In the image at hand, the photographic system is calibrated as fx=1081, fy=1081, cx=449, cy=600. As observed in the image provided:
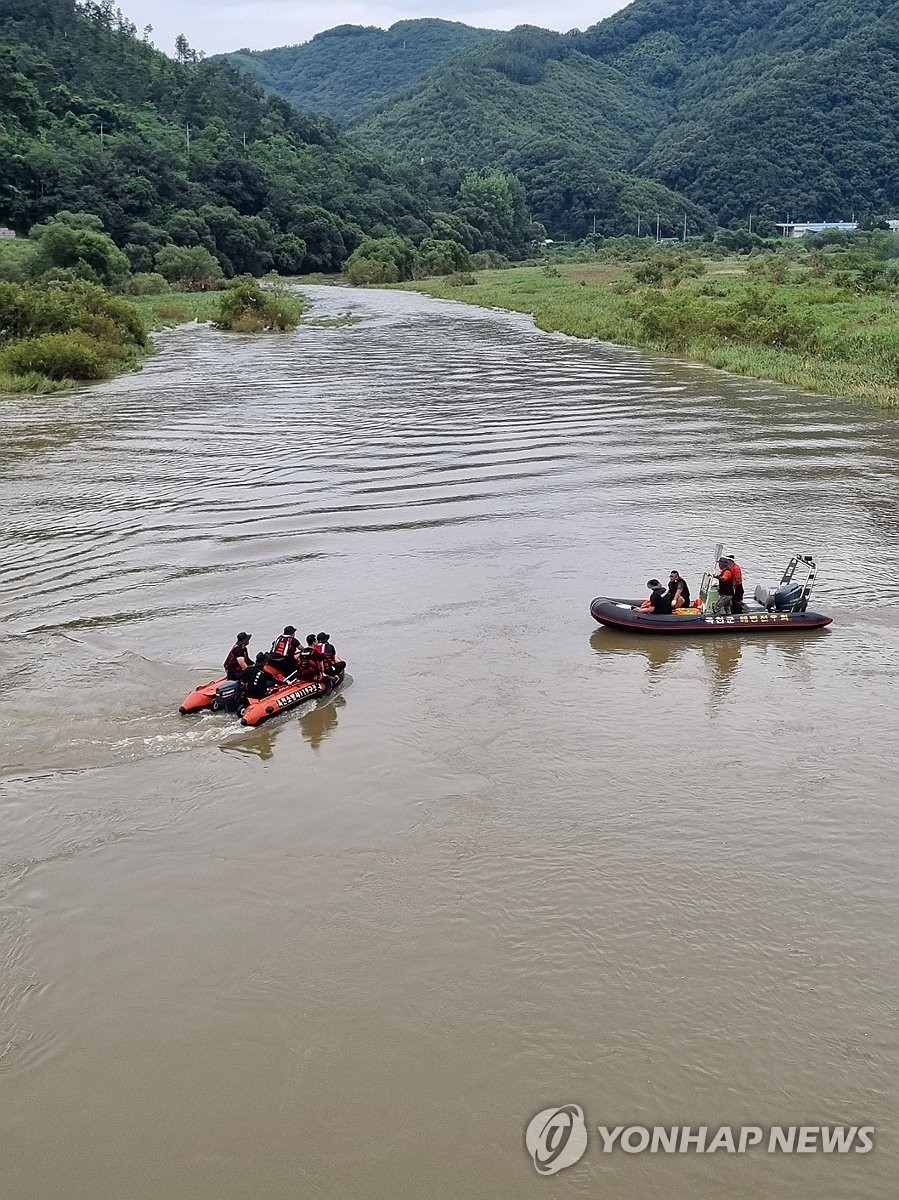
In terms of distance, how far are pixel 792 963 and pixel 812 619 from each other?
8.69 metres

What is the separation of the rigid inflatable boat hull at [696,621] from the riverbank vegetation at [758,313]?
21788mm

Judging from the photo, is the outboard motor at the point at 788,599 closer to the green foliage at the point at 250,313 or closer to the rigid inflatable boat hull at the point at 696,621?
the rigid inflatable boat hull at the point at 696,621

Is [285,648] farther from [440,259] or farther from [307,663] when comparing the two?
[440,259]

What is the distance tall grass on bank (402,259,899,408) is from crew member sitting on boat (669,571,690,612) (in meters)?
22.5

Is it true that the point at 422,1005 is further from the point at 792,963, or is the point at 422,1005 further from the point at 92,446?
the point at 92,446

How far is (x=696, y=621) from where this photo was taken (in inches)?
656

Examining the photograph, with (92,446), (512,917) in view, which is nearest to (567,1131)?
(512,917)

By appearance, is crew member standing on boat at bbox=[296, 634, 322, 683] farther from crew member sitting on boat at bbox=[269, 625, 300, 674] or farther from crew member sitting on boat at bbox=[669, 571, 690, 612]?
crew member sitting on boat at bbox=[669, 571, 690, 612]

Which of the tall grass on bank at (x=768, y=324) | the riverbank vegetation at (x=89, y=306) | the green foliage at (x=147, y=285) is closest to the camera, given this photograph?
the tall grass on bank at (x=768, y=324)

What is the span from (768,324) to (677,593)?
33849 mm

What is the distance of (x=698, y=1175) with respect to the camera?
7242mm

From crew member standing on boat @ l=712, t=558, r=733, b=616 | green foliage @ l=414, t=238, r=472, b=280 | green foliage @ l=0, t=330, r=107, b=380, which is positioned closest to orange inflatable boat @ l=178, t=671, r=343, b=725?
crew member standing on boat @ l=712, t=558, r=733, b=616

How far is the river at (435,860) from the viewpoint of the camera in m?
7.62

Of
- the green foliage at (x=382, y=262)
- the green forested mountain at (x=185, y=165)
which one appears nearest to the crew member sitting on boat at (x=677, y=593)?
the green forested mountain at (x=185, y=165)
